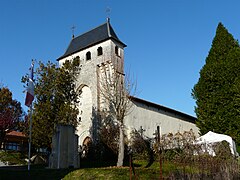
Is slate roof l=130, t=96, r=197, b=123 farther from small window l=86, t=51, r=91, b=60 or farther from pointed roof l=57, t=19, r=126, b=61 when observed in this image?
small window l=86, t=51, r=91, b=60

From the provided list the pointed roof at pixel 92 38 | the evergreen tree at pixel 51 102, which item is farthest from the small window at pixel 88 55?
the evergreen tree at pixel 51 102

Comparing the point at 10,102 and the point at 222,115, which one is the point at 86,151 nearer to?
the point at 222,115

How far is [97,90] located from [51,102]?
19.4 ft

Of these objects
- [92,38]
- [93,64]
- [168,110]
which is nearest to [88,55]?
[93,64]

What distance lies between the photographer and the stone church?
27.2 m

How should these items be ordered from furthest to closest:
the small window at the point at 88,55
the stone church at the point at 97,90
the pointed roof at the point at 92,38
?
the small window at the point at 88,55
the pointed roof at the point at 92,38
the stone church at the point at 97,90

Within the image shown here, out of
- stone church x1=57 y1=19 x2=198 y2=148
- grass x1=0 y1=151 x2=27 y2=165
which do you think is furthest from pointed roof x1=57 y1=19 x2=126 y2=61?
grass x1=0 y1=151 x2=27 y2=165

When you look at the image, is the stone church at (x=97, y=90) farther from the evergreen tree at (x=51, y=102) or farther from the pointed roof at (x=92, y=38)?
the evergreen tree at (x=51, y=102)

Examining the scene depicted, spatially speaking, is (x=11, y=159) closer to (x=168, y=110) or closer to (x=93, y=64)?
(x=93, y=64)

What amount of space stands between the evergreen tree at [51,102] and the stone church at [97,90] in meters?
4.09

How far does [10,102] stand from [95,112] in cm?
1439

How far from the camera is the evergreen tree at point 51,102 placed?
71.7ft

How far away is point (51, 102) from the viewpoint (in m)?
22.7

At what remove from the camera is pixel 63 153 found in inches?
612
